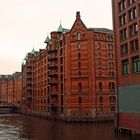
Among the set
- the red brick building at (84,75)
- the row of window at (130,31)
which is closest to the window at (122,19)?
the row of window at (130,31)

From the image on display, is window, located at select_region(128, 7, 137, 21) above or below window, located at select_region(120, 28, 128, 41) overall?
above

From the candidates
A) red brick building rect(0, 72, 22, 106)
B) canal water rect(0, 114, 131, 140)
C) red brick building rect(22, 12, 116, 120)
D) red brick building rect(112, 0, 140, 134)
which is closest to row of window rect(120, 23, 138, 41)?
red brick building rect(112, 0, 140, 134)

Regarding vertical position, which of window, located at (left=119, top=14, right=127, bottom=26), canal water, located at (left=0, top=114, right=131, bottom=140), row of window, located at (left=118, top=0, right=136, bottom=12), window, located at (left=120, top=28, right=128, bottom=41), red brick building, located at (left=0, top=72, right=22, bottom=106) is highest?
row of window, located at (left=118, top=0, right=136, bottom=12)

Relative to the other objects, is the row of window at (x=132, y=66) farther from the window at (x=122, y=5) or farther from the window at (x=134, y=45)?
the window at (x=122, y=5)

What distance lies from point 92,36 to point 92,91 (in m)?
17.0

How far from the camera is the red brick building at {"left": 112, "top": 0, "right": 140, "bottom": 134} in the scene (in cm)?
5175

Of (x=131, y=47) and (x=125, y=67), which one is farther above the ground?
(x=131, y=47)

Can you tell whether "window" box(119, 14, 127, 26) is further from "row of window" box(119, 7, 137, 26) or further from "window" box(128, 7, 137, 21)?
"window" box(128, 7, 137, 21)

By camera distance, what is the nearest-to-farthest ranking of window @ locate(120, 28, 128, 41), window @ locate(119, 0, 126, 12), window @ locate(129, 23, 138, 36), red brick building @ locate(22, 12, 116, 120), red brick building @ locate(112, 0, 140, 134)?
red brick building @ locate(112, 0, 140, 134)
window @ locate(129, 23, 138, 36)
window @ locate(120, 28, 128, 41)
window @ locate(119, 0, 126, 12)
red brick building @ locate(22, 12, 116, 120)

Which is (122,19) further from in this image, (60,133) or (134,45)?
(60,133)

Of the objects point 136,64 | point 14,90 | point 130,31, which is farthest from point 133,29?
point 14,90

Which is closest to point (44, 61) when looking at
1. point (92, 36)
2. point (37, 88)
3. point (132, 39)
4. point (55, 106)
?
point (37, 88)

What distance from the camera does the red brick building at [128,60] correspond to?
5175 cm

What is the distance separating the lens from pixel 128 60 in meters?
55.4
